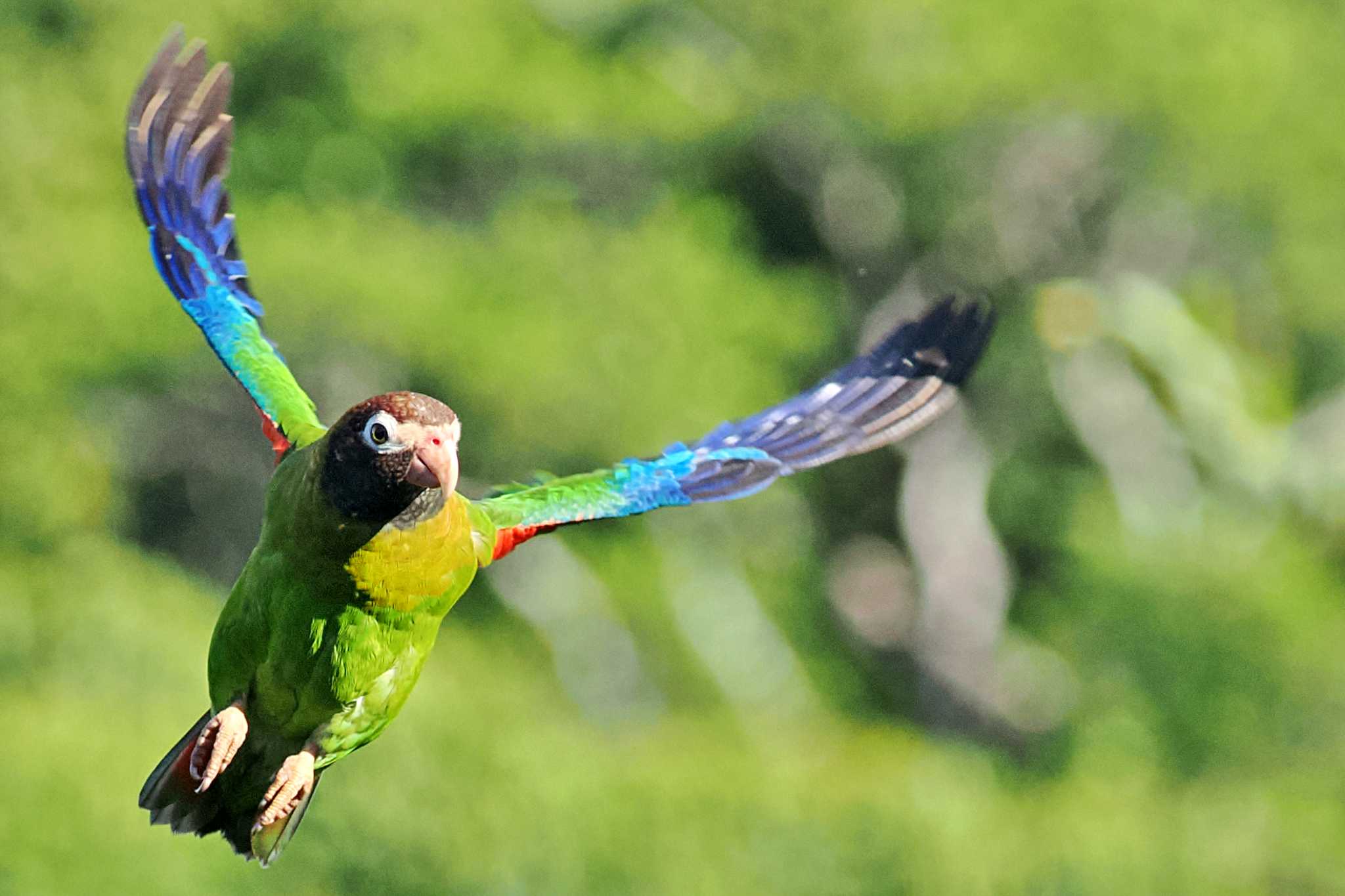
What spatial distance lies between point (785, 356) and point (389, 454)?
1828 cm

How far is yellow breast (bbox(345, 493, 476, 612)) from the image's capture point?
16.0ft

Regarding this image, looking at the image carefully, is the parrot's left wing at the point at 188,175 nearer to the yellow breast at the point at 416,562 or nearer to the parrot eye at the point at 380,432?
the yellow breast at the point at 416,562

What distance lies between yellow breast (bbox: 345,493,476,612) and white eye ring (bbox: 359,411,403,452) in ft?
0.87

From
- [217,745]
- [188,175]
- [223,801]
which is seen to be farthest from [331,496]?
[188,175]

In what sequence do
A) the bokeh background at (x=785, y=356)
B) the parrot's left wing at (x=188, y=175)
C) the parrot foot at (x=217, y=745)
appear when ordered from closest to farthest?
1. the parrot foot at (x=217, y=745)
2. the parrot's left wing at (x=188, y=175)
3. the bokeh background at (x=785, y=356)

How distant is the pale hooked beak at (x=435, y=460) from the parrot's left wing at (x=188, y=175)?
1.61 meters

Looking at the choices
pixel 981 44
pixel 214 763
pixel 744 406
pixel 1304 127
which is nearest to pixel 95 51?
pixel 744 406

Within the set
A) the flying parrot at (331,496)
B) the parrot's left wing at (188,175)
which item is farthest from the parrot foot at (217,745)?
the parrot's left wing at (188,175)

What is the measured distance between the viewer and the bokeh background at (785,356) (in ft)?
64.4

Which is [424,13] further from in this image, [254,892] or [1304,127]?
[254,892]

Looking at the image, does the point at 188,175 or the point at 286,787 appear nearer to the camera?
the point at 286,787

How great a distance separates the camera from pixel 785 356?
74.9 ft

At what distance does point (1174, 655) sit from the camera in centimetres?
2158

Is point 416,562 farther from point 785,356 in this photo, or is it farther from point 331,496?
point 785,356
